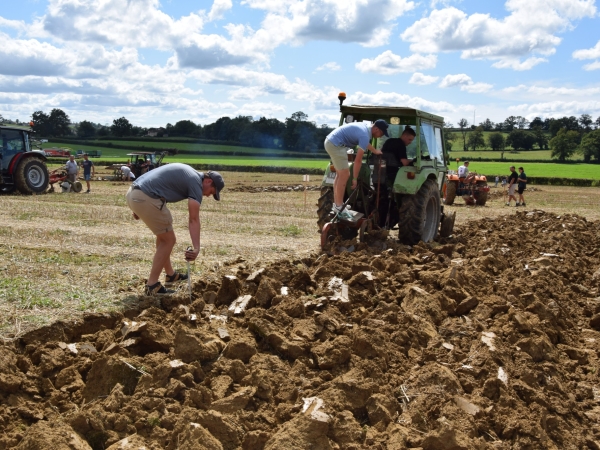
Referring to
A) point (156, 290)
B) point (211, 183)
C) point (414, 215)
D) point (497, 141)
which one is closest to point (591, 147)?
point (497, 141)

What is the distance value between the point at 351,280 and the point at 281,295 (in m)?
0.82

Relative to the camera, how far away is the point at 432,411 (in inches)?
156

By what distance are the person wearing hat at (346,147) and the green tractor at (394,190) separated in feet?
0.65

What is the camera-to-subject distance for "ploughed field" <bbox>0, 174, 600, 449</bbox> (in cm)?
365

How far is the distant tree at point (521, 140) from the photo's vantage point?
8756 centimetres

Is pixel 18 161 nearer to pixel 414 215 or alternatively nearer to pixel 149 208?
pixel 414 215

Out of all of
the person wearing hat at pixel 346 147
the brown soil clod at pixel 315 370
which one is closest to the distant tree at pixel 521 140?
the person wearing hat at pixel 346 147

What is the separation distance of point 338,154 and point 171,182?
9.11 ft

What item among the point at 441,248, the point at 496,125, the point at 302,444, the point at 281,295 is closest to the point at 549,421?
the point at 302,444

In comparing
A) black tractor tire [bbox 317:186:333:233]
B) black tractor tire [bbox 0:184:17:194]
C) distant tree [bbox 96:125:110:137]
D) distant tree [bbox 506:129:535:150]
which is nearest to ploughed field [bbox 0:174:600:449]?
black tractor tire [bbox 317:186:333:233]

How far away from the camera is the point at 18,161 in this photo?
18797 mm

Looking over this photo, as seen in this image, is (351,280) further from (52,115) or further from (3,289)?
(52,115)

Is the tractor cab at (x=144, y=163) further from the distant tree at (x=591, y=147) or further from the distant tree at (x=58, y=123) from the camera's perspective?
the distant tree at (x=591, y=147)

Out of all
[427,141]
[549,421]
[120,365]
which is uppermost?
[427,141]
